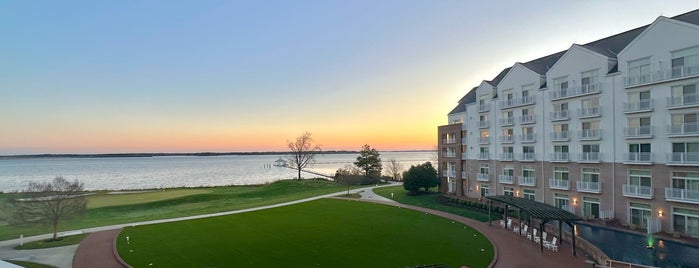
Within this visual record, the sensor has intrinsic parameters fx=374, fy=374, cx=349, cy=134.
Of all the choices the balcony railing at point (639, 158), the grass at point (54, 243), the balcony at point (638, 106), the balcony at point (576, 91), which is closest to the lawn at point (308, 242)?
the grass at point (54, 243)

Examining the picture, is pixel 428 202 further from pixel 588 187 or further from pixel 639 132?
pixel 639 132

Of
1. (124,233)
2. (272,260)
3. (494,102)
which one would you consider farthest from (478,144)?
(124,233)

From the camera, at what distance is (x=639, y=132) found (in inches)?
995

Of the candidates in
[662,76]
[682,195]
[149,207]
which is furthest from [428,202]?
[149,207]

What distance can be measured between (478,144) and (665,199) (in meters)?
18.5

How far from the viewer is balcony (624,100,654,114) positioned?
2484 centimetres

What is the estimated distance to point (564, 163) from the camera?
1224 inches

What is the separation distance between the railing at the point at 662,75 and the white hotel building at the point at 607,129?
0.05 m

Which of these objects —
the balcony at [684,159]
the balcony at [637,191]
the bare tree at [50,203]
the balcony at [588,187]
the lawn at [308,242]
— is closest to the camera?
the lawn at [308,242]

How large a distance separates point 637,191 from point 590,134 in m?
5.32

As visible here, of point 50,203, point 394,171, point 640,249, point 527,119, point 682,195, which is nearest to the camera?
point 640,249

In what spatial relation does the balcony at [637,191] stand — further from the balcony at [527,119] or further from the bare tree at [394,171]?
the bare tree at [394,171]

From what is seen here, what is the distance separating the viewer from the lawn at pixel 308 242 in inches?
731

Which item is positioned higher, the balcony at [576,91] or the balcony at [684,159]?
the balcony at [576,91]
